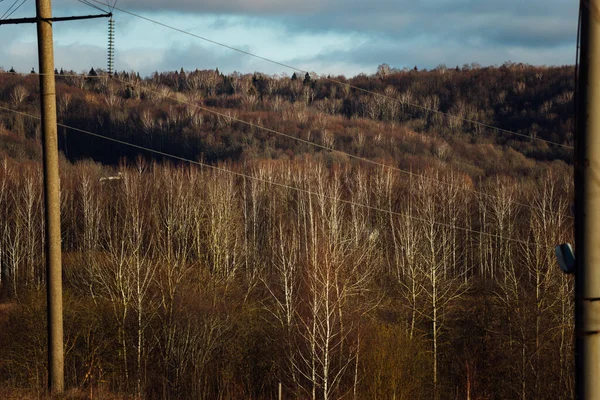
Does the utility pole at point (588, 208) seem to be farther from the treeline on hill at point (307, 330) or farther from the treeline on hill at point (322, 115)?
the treeline on hill at point (322, 115)

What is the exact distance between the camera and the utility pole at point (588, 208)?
3211 mm

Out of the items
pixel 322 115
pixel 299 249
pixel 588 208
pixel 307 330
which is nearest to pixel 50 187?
pixel 588 208

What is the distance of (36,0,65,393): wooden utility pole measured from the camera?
9.05m

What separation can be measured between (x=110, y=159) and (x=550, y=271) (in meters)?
77.4

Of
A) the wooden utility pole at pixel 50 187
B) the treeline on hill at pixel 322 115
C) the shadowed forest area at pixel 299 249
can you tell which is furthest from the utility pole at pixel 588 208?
the treeline on hill at pixel 322 115

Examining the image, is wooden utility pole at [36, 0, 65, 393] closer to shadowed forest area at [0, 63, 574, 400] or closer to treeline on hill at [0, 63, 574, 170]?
shadowed forest area at [0, 63, 574, 400]

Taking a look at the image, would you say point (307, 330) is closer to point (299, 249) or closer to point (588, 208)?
point (299, 249)

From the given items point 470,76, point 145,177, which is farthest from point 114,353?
point 470,76

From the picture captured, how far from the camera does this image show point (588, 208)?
321cm

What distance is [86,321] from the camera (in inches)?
1040

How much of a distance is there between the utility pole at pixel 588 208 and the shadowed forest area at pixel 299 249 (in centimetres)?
735

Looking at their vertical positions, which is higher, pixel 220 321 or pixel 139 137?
pixel 139 137

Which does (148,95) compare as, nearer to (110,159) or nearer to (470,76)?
(110,159)

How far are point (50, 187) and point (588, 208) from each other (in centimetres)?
734
